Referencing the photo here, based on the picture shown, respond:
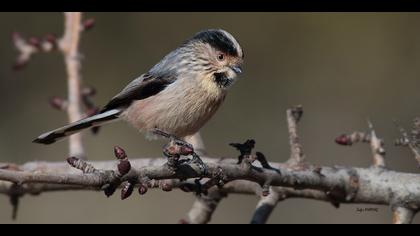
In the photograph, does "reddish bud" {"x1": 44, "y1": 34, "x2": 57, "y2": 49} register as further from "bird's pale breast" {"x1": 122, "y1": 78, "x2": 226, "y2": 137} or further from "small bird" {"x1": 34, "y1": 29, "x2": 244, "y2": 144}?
"bird's pale breast" {"x1": 122, "y1": 78, "x2": 226, "y2": 137}

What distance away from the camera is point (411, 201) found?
3.47 metres

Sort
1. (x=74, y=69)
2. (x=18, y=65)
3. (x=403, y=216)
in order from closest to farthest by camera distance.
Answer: (x=403, y=216) < (x=74, y=69) < (x=18, y=65)

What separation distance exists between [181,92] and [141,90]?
352mm

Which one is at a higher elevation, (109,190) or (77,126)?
(77,126)

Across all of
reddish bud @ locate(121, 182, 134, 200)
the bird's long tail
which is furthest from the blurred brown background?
reddish bud @ locate(121, 182, 134, 200)

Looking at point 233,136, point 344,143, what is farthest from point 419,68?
point 344,143

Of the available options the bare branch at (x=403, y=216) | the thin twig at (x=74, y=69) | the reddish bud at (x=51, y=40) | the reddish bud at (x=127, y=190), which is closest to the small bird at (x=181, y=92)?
the thin twig at (x=74, y=69)

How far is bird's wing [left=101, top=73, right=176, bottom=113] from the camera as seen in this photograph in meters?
4.30

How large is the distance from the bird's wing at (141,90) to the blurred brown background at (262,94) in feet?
5.87

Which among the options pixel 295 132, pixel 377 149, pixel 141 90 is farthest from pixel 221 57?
pixel 377 149

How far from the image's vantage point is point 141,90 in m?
4.35

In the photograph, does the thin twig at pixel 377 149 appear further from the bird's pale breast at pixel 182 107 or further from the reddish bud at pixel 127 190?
the reddish bud at pixel 127 190

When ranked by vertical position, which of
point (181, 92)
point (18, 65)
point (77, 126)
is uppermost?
point (18, 65)

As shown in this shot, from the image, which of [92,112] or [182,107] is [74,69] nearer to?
[92,112]
